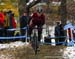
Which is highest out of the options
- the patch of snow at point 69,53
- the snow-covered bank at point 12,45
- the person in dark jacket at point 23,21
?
the person in dark jacket at point 23,21

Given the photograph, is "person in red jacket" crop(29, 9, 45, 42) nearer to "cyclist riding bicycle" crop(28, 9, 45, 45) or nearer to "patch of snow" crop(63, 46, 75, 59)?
"cyclist riding bicycle" crop(28, 9, 45, 45)

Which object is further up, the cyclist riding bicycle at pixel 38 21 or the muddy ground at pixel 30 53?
the cyclist riding bicycle at pixel 38 21

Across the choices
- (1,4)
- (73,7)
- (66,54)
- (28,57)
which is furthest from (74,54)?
Result: (73,7)

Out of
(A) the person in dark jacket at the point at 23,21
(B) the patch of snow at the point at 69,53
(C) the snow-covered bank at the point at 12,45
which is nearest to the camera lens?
(B) the patch of snow at the point at 69,53

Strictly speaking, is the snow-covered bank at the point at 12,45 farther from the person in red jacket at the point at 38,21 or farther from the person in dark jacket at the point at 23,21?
the person in dark jacket at the point at 23,21

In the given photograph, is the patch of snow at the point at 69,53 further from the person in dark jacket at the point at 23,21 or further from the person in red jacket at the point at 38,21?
the person in dark jacket at the point at 23,21

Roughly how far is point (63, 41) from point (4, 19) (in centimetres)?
326

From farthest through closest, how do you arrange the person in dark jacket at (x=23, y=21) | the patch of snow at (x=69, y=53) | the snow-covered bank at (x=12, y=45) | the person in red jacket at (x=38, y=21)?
the person in dark jacket at (x=23, y=21) → the person in red jacket at (x=38, y=21) → the snow-covered bank at (x=12, y=45) → the patch of snow at (x=69, y=53)

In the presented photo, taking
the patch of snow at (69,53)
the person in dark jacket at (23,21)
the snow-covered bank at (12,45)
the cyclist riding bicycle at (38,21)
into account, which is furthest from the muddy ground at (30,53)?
the person in dark jacket at (23,21)

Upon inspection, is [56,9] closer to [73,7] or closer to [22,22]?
[73,7]

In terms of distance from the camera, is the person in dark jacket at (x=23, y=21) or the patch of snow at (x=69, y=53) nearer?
the patch of snow at (x=69, y=53)

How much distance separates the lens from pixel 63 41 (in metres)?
19.3

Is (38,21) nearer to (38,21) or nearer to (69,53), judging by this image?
(38,21)

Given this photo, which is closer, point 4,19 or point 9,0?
point 4,19
